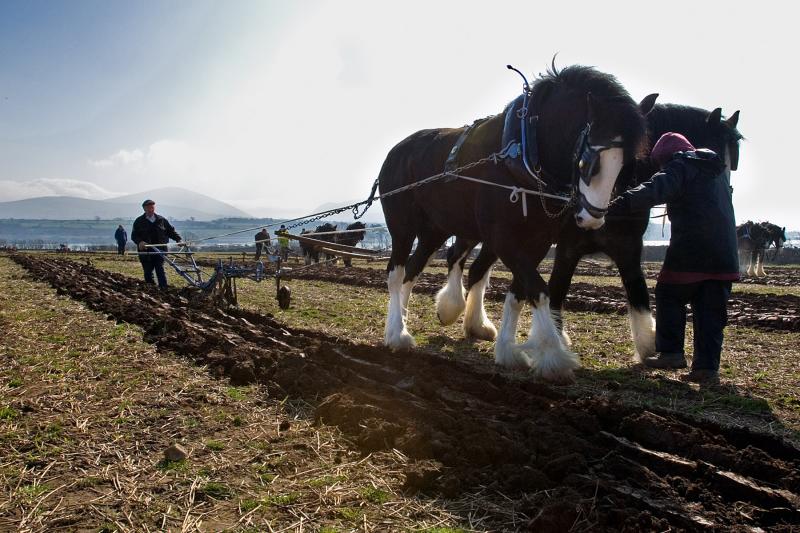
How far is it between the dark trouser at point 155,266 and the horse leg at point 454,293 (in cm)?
657

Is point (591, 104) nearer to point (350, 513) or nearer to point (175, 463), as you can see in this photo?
point (350, 513)

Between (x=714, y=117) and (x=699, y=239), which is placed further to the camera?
(x=714, y=117)

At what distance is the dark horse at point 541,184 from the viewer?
4.38 meters

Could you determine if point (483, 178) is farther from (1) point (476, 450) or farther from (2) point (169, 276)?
(2) point (169, 276)

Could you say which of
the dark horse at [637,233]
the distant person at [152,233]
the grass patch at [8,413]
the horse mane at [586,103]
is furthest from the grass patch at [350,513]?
the distant person at [152,233]

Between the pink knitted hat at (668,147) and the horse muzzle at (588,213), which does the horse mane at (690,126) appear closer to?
the pink knitted hat at (668,147)

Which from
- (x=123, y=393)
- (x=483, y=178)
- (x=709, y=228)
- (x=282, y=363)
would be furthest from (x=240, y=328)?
(x=709, y=228)

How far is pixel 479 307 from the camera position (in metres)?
7.03

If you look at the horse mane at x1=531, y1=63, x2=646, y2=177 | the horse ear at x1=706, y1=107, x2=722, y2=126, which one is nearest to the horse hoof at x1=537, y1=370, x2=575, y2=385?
the horse mane at x1=531, y1=63, x2=646, y2=177

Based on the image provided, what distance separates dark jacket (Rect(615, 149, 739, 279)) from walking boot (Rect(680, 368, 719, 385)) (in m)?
0.81

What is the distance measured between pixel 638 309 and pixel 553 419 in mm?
2718

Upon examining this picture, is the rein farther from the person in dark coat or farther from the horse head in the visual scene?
the person in dark coat

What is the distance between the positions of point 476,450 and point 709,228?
318 centimetres

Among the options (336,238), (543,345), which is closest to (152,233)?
(543,345)
